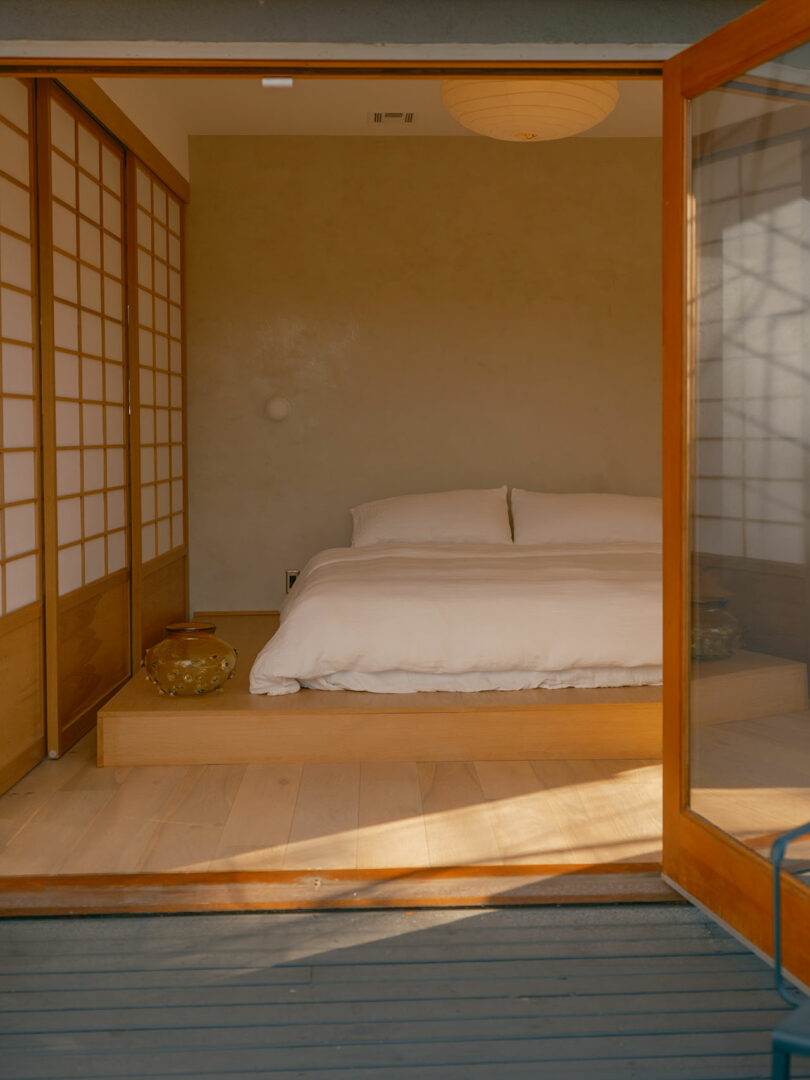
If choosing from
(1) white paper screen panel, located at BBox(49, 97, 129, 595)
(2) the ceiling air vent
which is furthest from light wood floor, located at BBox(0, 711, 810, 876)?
(2) the ceiling air vent

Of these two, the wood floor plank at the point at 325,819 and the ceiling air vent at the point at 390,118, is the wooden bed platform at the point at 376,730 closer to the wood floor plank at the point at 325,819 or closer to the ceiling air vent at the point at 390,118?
the wood floor plank at the point at 325,819

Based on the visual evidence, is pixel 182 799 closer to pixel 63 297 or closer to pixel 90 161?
pixel 63 297

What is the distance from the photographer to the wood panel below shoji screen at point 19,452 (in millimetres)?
3238

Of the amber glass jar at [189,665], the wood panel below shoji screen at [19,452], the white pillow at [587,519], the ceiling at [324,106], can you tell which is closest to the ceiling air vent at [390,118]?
the ceiling at [324,106]

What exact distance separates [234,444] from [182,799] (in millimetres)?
3072

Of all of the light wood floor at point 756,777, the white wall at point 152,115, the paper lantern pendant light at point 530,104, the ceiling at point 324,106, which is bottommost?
the light wood floor at point 756,777

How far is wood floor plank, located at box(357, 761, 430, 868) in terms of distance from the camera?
2689 millimetres

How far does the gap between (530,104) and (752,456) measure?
6.21 feet

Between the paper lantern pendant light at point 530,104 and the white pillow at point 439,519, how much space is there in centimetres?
203

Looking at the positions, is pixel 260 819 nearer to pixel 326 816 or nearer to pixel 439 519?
pixel 326 816

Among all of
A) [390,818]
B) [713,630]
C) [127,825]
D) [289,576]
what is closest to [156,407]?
[289,576]

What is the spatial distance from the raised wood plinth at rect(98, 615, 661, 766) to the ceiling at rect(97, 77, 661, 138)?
8.78 feet

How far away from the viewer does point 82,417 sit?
4.00 meters

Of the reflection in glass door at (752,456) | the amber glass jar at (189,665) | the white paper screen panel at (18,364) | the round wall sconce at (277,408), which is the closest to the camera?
the reflection in glass door at (752,456)
